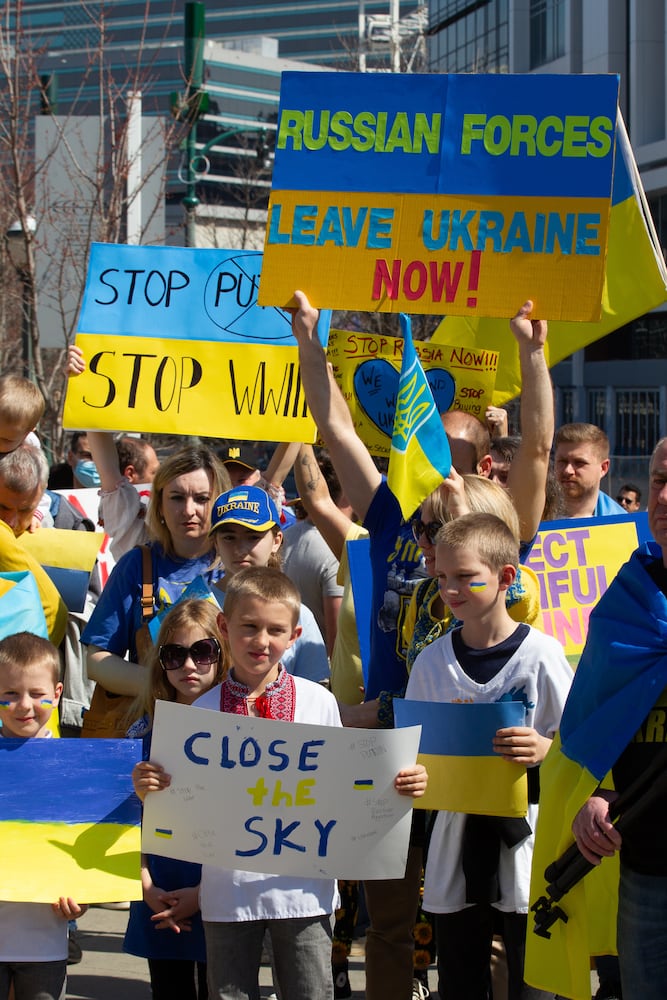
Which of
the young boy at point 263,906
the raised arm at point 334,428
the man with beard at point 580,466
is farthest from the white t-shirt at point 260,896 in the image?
the man with beard at point 580,466

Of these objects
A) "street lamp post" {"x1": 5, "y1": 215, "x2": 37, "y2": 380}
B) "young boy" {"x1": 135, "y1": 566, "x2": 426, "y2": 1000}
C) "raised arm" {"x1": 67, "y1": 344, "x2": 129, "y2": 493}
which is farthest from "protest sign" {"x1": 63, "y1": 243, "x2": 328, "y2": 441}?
"street lamp post" {"x1": 5, "y1": 215, "x2": 37, "y2": 380}

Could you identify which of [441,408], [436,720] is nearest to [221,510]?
[436,720]

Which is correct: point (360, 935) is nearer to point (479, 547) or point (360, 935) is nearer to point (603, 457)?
point (603, 457)

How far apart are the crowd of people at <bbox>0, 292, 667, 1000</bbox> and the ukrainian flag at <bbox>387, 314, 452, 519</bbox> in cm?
10

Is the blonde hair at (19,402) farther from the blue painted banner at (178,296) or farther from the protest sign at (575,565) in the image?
the protest sign at (575,565)

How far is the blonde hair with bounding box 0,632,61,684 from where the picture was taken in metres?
3.87

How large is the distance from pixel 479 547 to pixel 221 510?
132cm

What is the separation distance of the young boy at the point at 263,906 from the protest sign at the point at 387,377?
2.53m

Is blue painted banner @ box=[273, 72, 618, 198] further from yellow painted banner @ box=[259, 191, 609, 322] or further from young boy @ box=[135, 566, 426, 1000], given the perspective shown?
young boy @ box=[135, 566, 426, 1000]

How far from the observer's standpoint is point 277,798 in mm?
3535

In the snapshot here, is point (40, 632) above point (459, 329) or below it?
below

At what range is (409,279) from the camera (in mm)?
4520

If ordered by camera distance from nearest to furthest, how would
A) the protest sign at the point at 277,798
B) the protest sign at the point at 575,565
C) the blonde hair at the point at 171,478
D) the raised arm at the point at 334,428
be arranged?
the protest sign at the point at 277,798 → the raised arm at the point at 334,428 → the blonde hair at the point at 171,478 → the protest sign at the point at 575,565

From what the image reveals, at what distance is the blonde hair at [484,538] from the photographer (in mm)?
3625
